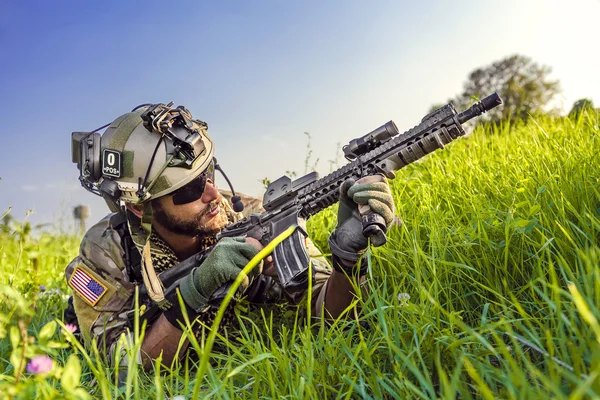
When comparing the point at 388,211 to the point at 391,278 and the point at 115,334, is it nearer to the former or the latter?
the point at 391,278

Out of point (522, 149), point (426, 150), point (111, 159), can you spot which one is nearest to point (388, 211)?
point (426, 150)

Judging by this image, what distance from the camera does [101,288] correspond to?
11.7 feet

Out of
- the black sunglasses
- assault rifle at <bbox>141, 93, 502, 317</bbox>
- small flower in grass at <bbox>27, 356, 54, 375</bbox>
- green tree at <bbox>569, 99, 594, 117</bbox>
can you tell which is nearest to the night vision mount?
the black sunglasses

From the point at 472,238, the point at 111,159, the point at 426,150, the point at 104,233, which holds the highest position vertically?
the point at 111,159

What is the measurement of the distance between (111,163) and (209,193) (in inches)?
28.8

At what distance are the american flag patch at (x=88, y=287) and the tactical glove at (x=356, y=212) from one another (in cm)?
181

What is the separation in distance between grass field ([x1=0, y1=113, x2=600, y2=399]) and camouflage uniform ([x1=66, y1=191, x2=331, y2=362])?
27 cm

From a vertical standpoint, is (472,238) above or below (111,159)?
below

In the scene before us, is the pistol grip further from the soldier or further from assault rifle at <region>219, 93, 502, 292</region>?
the soldier

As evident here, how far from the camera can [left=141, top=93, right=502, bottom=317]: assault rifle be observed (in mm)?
2738

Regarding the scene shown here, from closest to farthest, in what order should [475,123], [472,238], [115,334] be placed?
1. [472,238]
2. [115,334]
3. [475,123]

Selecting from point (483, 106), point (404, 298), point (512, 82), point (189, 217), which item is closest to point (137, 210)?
point (189, 217)

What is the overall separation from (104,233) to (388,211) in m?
2.30

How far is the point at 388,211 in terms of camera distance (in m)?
2.67
